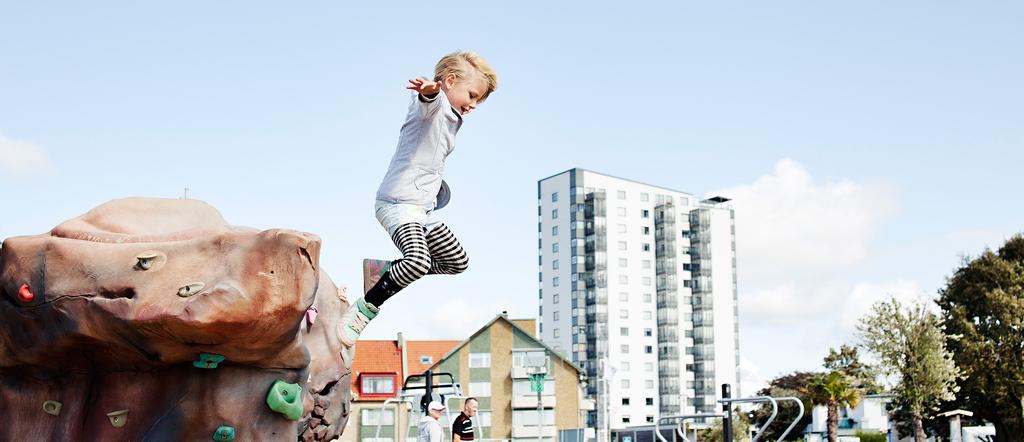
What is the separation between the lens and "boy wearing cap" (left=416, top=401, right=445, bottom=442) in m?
10.6

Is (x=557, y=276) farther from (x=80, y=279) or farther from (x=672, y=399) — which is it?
(x=80, y=279)

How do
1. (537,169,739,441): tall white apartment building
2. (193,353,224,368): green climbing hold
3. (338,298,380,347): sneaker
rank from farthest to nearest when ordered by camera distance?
1. (537,169,739,441): tall white apartment building
2. (338,298,380,347): sneaker
3. (193,353,224,368): green climbing hold

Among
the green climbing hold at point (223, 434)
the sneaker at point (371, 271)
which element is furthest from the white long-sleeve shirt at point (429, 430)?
the green climbing hold at point (223, 434)

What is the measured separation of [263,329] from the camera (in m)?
3.89

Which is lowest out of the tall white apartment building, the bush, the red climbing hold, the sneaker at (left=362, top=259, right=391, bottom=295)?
the bush

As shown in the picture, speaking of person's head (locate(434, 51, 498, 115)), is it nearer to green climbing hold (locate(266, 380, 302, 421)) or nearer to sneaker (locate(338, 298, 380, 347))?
sneaker (locate(338, 298, 380, 347))

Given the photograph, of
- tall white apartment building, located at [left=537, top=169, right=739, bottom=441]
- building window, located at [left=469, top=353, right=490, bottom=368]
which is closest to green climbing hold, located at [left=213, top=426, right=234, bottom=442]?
building window, located at [left=469, top=353, right=490, bottom=368]

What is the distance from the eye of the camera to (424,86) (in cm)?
557

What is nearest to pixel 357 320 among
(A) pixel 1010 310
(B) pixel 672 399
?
(A) pixel 1010 310

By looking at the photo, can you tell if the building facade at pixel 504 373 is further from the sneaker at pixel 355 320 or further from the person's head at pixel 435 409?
the sneaker at pixel 355 320

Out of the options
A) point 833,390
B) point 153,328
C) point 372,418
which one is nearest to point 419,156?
point 153,328

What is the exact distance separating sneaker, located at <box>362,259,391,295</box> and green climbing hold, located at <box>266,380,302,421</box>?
178cm

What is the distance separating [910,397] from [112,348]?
142 ft

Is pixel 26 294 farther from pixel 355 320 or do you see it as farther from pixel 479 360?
pixel 479 360
